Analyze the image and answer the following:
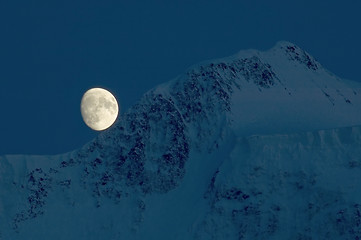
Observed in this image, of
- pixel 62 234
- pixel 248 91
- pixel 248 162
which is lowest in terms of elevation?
pixel 62 234

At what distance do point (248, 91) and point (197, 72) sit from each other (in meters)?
6.87

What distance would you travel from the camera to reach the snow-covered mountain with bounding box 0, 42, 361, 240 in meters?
163

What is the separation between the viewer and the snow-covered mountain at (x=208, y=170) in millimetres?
163375

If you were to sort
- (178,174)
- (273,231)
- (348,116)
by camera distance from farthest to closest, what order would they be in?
(348,116) → (178,174) → (273,231)

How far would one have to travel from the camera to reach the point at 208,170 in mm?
173375

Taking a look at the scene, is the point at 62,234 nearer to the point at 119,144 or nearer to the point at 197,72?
the point at 119,144

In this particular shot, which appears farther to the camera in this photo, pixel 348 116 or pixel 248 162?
pixel 348 116

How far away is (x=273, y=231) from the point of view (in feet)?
532

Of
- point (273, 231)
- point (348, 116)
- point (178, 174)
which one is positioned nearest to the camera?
point (273, 231)

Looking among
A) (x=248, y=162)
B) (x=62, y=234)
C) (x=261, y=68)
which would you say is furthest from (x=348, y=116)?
(x=62, y=234)

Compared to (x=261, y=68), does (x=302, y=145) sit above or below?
below

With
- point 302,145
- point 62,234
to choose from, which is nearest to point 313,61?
point 302,145

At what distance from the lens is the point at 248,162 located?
16750 centimetres

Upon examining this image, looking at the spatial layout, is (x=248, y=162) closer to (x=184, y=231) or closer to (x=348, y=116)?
(x=184, y=231)
